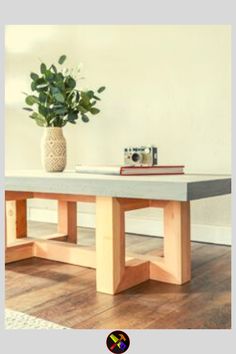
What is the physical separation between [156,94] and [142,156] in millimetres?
845

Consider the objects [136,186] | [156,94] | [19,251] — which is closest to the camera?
[136,186]

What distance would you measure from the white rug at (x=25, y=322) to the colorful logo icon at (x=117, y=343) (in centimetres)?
23

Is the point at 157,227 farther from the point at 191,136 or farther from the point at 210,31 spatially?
the point at 210,31

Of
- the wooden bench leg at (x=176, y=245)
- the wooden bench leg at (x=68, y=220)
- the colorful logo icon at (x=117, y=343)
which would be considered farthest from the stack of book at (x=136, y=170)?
the colorful logo icon at (x=117, y=343)

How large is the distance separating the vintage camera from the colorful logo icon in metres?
0.78

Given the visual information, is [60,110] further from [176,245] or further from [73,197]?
[176,245]

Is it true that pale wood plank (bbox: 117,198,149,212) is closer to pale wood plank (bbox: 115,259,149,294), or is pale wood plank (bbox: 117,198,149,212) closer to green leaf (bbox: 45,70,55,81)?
pale wood plank (bbox: 115,259,149,294)

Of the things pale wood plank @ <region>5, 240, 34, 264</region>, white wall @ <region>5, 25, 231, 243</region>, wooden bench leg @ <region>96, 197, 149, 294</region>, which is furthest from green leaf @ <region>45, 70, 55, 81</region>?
white wall @ <region>5, 25, 231, 243</region>

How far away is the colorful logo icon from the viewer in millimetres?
851

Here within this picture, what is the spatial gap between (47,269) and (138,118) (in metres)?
1.08

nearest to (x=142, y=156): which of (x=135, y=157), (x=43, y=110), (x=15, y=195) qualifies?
(x=135, y=157)

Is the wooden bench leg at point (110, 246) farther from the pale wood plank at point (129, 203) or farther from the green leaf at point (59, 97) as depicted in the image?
the green leaf at point (59, 97)

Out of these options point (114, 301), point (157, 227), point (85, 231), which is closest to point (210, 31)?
point (157, 227)

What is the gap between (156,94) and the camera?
2322mm
